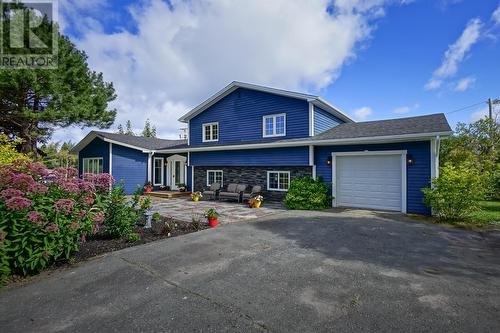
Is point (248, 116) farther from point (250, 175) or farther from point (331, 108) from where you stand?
point (331, 108)

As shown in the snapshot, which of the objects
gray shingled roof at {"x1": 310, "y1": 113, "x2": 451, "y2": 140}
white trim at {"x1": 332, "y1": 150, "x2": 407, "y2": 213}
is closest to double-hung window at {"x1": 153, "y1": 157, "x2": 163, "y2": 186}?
gray shingled roof at {"x1": 310, "y1": 113, "x2": 451, "y2": 140}

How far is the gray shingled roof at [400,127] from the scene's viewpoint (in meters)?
9.46

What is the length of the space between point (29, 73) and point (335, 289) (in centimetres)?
1903

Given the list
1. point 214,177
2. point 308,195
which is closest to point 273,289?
point 308,195

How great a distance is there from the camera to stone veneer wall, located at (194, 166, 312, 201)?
12757mm

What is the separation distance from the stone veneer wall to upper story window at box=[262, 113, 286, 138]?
6.46 feet

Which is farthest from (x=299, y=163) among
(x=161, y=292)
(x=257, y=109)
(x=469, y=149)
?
(x=469, y=149)

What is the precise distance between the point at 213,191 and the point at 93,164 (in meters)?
10.8

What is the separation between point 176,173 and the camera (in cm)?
1877

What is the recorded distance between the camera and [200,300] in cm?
343

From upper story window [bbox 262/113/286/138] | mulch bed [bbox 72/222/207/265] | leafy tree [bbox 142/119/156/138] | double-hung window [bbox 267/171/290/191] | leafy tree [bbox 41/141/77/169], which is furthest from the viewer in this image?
leafy tree [bbox 142/119/156/138]

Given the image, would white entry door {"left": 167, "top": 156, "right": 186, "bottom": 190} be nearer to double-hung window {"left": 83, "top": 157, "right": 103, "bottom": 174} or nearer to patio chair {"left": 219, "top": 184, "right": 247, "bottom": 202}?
double-hung window {"left": 83, "top": 157, "right": 103, "bottom": 174}

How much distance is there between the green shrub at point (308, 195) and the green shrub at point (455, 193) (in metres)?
3.86

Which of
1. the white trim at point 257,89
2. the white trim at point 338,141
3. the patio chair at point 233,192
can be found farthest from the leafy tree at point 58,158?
the white trim at point 338,141
